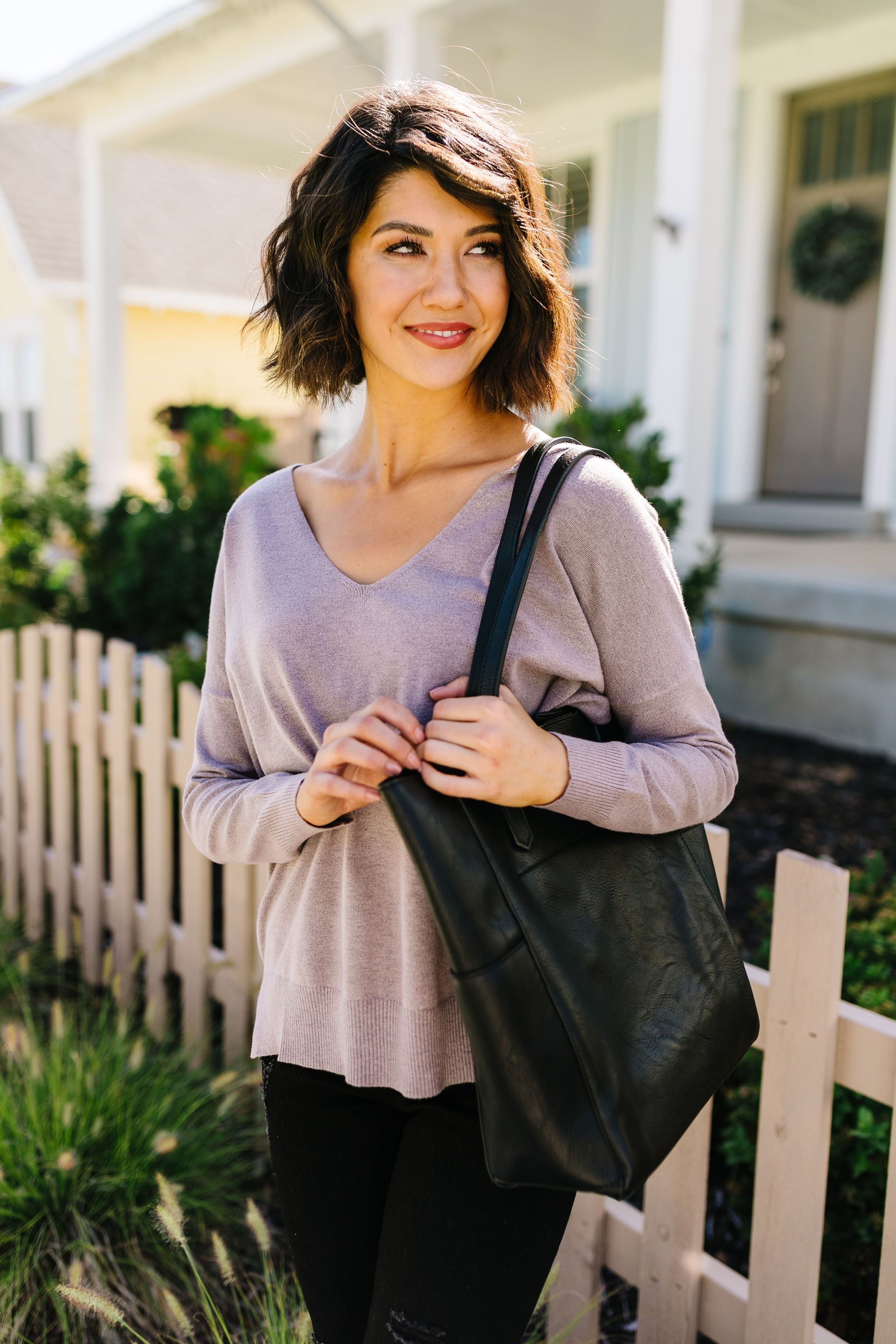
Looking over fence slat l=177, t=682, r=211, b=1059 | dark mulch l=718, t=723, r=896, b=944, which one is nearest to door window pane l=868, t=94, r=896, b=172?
dark mulch l=718, t=723, r=896, b=944

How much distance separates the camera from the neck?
1.54 metres

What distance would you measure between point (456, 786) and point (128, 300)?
17046 mm

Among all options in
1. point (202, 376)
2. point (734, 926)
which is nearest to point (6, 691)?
point (734, 926)

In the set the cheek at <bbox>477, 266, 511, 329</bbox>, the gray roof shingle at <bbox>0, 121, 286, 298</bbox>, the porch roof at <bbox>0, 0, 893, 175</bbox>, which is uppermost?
the gray roof shingle at <bbox>0, 121, 286, 298</bbox>

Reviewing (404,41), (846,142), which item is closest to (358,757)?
(404,41)

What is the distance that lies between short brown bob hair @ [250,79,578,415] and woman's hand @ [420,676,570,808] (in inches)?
22.1

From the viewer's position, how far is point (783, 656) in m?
5.11

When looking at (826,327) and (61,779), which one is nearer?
(61,779)

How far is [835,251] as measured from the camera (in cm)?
707

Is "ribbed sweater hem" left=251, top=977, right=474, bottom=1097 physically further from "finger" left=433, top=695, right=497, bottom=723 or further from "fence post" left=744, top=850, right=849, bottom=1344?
"fence post" left=744, top=850, right=849, bottom=1344

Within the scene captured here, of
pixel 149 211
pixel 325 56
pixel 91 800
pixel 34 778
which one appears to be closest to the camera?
pixel 91 800

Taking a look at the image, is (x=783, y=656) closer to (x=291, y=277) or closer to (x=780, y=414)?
(x=780, y=414)

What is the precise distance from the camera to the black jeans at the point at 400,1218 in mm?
1370

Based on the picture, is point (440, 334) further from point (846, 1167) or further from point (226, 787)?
point (846, 1167)
